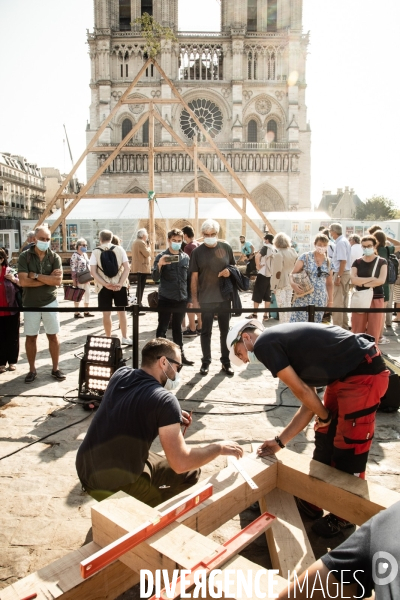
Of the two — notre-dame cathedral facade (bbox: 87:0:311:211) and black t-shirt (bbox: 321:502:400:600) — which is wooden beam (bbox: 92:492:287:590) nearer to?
black t-shirt (bbox: 321:502:400:600)

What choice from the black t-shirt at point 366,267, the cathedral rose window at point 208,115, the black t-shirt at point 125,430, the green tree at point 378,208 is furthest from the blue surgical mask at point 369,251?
the green tree at point 378,208

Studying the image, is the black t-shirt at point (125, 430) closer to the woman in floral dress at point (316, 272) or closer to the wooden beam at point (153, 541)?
the wooden beam at point (153, 541)

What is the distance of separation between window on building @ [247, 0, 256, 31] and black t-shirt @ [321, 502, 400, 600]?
5094 cm

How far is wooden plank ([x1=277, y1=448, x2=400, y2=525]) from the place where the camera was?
2.31m

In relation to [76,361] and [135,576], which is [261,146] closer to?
[76,361]

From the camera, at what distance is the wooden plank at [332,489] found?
2.31m

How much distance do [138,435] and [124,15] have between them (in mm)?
49892

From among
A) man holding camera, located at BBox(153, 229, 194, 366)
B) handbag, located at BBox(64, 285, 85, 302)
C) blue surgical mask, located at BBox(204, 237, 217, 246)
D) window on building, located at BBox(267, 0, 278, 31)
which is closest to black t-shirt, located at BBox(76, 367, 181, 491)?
blue surgical mask, located at BBox(204, 237, 217, 246)

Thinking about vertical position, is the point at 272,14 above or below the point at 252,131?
above

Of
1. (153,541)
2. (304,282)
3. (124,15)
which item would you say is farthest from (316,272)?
(124,15)

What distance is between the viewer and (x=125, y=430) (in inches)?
94.5

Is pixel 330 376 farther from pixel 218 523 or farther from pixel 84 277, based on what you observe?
pixel 84 277

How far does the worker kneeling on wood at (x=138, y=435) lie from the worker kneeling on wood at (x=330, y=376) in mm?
494

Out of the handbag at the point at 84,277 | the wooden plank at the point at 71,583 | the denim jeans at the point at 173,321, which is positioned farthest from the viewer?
the handbag at the point at 84,277
